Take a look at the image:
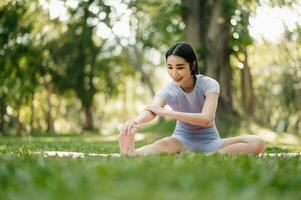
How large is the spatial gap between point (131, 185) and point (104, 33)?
2580 centimetres

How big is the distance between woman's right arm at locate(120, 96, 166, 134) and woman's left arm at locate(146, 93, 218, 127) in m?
0.07

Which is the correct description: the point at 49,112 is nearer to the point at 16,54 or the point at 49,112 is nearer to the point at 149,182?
the point at 16,54

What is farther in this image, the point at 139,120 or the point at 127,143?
the point at 139,120

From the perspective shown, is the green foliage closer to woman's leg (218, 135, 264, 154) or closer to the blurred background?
woman's leg (218, 135, 264, 154)

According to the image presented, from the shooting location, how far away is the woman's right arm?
17.5ft

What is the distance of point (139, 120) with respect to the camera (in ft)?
18.0

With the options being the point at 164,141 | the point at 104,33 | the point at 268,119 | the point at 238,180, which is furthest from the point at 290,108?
the point at 238,180

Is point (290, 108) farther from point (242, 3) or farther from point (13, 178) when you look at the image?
point (13, 178)

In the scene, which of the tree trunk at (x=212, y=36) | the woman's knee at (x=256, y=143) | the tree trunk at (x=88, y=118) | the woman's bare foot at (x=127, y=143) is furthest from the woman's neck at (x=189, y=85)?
the tree trunk at (x=88, y=118)

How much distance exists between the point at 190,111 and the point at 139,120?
85cm

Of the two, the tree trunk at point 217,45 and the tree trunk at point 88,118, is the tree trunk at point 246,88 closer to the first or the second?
the tree trunk at point 217,45

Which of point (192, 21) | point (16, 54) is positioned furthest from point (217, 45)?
point (16, 54)

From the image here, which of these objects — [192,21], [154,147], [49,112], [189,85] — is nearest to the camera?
[154,147]

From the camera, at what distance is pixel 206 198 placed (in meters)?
2.35
